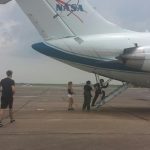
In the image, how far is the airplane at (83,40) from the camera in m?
20.2

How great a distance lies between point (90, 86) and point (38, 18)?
4.75 m

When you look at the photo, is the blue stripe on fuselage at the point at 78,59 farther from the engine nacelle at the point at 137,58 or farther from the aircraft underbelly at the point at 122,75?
the engine nacelle at the point at 137,58

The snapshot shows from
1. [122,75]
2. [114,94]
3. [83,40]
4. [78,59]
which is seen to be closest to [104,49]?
[83,40]

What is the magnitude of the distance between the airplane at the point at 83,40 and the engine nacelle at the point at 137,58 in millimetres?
80

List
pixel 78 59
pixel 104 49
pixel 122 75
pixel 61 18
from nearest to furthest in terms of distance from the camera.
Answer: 1. pixel 104 49
2. pixel 78 59
3. pixel 122 75
4. pixel 61 18

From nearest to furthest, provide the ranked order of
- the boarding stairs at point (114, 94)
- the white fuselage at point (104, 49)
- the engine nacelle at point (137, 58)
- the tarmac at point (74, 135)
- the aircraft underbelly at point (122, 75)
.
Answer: the tarmac at point (74, 135) → the engine nacelle at point (137, 58) → the white fuselage at point (104, 49) → the aircraft underbelly at point (122, 75) → the boarding stairs at point (114, 94)

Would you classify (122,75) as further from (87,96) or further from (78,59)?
(87,96)

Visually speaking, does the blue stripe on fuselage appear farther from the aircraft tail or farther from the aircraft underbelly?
the aircraft tail

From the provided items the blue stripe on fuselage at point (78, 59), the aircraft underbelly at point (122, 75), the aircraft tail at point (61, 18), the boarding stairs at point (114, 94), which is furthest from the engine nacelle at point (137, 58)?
the boarding stairs at point (114, 94)

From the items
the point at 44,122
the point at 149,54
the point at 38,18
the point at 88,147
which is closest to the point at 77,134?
the point at 88,147

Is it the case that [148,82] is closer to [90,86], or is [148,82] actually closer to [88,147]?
[90,86]

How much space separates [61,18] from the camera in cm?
2070

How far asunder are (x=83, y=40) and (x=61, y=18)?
5.10 ft

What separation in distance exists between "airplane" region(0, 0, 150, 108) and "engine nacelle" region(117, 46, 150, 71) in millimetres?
80
